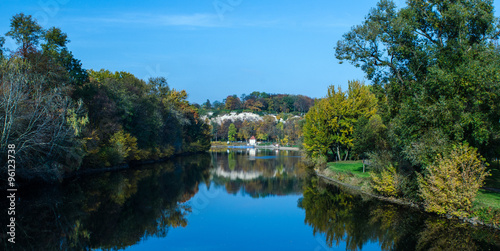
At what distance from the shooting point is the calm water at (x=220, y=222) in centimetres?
1408

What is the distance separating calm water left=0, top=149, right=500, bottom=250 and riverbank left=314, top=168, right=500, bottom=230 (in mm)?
689

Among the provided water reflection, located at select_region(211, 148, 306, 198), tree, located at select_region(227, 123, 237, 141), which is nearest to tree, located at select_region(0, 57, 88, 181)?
water reflection, located at select_region(211, 148, 306, 198)

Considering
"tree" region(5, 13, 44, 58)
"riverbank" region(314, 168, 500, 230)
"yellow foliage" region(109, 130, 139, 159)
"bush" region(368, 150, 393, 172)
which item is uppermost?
"tree" region(5, 13, 44, 58)

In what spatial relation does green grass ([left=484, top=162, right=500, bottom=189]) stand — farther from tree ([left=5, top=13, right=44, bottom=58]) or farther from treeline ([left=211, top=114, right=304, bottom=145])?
treeline ([left=211, top=114, right=304, bottom=145])

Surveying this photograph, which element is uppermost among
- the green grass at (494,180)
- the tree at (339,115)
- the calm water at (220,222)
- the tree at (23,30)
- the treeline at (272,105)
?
the treeline at (272,105)

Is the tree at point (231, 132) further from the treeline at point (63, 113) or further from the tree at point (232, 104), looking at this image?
the treeline at point (63, 113)

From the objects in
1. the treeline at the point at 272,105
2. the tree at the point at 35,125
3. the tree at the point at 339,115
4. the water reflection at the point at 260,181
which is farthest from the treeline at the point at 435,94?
the treeline at the point at 272,105

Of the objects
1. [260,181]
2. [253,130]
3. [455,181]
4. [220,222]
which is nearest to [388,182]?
[455,181]

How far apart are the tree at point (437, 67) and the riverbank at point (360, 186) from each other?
333 cm

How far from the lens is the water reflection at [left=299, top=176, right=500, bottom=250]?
13.7m

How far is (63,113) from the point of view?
25.0 m

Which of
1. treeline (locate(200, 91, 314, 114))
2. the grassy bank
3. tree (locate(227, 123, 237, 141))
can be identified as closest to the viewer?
the grassy bank

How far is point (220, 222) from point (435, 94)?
12669 millimetres

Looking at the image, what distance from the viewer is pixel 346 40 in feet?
73.1
